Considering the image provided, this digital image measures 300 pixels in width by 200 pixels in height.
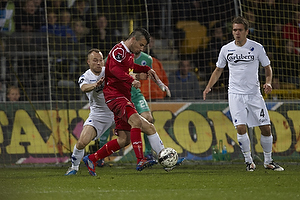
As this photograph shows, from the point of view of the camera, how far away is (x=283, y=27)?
10625 millimetres

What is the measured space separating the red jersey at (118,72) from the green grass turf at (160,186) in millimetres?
1061

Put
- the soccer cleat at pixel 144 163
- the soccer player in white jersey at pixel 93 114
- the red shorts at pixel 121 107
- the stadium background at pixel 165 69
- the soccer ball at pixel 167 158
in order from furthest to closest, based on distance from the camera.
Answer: the stadium background at pixel 165 69 → the soccer player in white jersey at pixel 93 114 → the red shorts at pixel 121 107 → the soccer cleat at pixel 144 163 → the soccer ball at pixel 167 158

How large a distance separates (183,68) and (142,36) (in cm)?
432

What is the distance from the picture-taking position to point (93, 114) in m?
7.66

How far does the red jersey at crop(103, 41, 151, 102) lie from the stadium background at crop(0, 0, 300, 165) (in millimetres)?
2844

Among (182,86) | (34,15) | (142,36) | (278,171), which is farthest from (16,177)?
(34,15)

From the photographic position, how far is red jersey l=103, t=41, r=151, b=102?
258 inches

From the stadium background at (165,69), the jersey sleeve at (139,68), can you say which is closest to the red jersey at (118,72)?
the jersey sleeve at (139,68)

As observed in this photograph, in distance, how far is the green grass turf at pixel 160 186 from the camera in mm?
4812

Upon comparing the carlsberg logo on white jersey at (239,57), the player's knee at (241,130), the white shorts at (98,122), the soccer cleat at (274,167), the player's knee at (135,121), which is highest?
the carlsberg logo on white jersey at (239,57)

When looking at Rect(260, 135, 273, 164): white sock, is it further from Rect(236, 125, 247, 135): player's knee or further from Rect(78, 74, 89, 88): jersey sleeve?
Rect(78, 74, 89, 88): jersey sleeve

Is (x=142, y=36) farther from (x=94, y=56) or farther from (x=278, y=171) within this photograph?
(x=278, y=171)

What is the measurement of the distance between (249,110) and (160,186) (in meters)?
2.36

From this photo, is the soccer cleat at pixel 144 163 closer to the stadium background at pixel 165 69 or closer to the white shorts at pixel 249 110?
the white shorts at pixel 249 110
